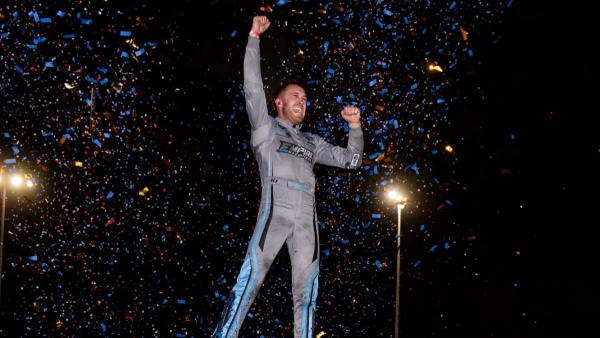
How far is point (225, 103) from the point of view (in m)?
5.24

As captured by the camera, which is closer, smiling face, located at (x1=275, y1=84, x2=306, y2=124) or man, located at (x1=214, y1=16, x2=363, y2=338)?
man, located at (x1=214, y1=16, x2=363, y2=338)

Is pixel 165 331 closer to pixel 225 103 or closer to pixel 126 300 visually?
pixel 126 300

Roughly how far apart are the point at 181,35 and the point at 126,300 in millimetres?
2681

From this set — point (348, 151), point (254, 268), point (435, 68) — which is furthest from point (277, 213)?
point (435, 68)

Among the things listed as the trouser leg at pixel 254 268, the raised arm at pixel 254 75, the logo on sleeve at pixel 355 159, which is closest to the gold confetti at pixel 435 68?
the logo on sleeve at pixel 355 159

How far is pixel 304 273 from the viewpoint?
3719mm

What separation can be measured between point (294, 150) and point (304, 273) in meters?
0.96

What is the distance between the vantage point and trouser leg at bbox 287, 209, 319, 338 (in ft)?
12.0

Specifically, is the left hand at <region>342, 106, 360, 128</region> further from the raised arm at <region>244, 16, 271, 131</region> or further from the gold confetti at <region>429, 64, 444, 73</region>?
the gold confetti at <region>429, 64, 444, 73</region>

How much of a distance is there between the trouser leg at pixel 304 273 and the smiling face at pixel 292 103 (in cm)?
86

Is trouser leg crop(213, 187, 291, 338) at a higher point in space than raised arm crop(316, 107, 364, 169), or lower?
lower

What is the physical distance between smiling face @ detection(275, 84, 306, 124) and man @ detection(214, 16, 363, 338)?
0.11m

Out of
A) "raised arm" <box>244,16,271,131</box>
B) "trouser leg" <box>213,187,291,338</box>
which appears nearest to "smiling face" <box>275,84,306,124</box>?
"raised arm" <box>244,16,271,131</box>

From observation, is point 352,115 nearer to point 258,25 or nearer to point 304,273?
point 258,25
